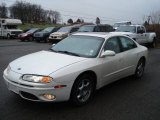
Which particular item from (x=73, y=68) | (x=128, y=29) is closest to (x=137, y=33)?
(x=128, y=29)

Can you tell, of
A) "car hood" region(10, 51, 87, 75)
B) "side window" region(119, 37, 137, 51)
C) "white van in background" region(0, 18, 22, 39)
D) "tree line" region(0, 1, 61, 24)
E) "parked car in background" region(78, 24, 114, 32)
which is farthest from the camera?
"tree line" region(0, 1, 61, 24)

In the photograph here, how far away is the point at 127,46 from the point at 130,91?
1.31 metres

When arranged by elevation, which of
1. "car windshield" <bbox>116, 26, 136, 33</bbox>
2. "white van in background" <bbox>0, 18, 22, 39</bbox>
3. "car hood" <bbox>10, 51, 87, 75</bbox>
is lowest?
"white van in background" <bbox>0, 18, 22, 39</bbox>

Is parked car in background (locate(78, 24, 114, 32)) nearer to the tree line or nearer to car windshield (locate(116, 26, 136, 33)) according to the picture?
car windshield (locate(116, 26, 136, 33))

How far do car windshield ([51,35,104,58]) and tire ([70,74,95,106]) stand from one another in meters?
0.58

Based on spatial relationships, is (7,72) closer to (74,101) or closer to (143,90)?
(74,101)

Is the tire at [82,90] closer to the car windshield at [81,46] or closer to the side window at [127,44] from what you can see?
the car windshield at [81,46]

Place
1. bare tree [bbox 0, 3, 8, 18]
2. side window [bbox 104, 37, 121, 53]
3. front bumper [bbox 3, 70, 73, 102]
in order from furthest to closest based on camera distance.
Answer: bare tree [bbox 0, 3, 8, 18], side window [bbox 104, 37, 121, 53], front bumper [bbox 3, 70, 73, 102]

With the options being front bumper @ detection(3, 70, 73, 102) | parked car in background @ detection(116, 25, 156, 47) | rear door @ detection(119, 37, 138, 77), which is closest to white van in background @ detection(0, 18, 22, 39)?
parked car in background @ detection(116, 25, 156, 47)

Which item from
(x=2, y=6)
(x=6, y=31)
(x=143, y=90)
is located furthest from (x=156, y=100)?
(x=2, y=6)

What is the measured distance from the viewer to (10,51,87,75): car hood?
437 centimetres

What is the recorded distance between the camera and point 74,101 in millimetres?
4605

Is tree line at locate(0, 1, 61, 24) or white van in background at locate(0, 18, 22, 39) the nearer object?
white van in background at locate(0, 18, 22, 39)

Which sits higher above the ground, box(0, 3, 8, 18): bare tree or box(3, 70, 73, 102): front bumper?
box(0, 3, 8, 18): bare tree
